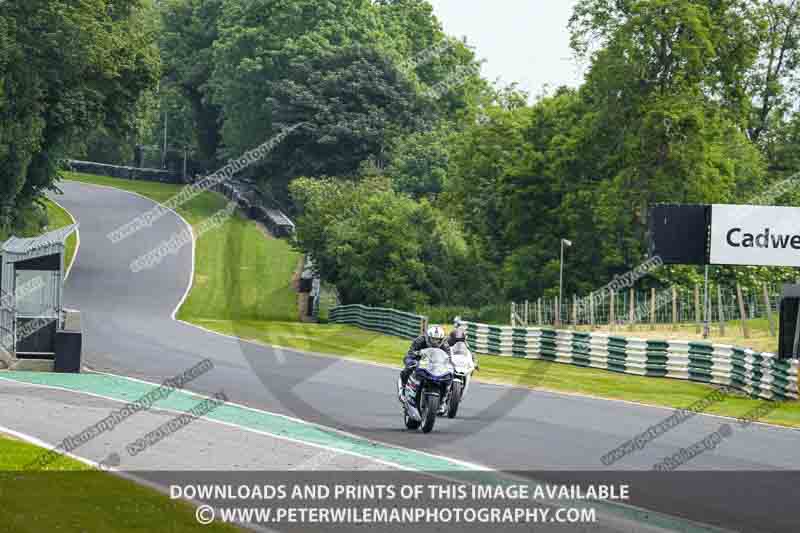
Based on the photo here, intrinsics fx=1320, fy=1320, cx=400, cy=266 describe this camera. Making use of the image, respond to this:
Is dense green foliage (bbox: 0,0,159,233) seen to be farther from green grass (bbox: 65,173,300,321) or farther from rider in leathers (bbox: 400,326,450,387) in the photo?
rider in leathers (bbox: 400,326,450,387)

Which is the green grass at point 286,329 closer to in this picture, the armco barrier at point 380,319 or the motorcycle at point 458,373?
the armco barrier at point 380,319

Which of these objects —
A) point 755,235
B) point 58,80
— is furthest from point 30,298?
point 58,80

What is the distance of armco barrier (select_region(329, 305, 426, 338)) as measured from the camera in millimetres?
51406

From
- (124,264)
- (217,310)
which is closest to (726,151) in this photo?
(217,310)

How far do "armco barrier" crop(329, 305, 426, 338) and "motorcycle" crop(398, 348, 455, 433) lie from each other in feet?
97.2

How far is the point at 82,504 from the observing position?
11.8 meters

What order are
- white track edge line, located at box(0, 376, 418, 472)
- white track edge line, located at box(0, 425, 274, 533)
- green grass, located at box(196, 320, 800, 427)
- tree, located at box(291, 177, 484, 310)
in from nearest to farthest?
white track edge line, located at box(0, 425, 274, 533) < white track edge line, located at box(0, 376, 418, 472) < green grass, located at box(196, 320, 800, 427) < tree, located at box(291, 177, 484, 310)

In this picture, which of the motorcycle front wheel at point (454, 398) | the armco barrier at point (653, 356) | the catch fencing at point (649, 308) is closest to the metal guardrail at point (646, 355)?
the armco barrier at point (653, 356)

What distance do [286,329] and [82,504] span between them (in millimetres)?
39063

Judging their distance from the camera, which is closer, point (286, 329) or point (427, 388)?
point (427, 388)

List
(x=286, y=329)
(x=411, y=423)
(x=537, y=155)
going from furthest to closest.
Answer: (x=537, y=155) < (x=286, y=329) < (x=411, y=423)

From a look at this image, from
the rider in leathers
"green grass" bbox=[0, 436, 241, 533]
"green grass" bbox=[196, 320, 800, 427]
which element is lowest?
"green grass" bbox=[196, 320, 800, 427]

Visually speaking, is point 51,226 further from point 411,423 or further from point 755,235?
point 411,423

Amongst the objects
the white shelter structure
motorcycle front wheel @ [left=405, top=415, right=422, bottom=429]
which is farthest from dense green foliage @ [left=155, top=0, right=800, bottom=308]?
motorcycle front wheel @ [left=405, top=415, right=422, bottom=429]
